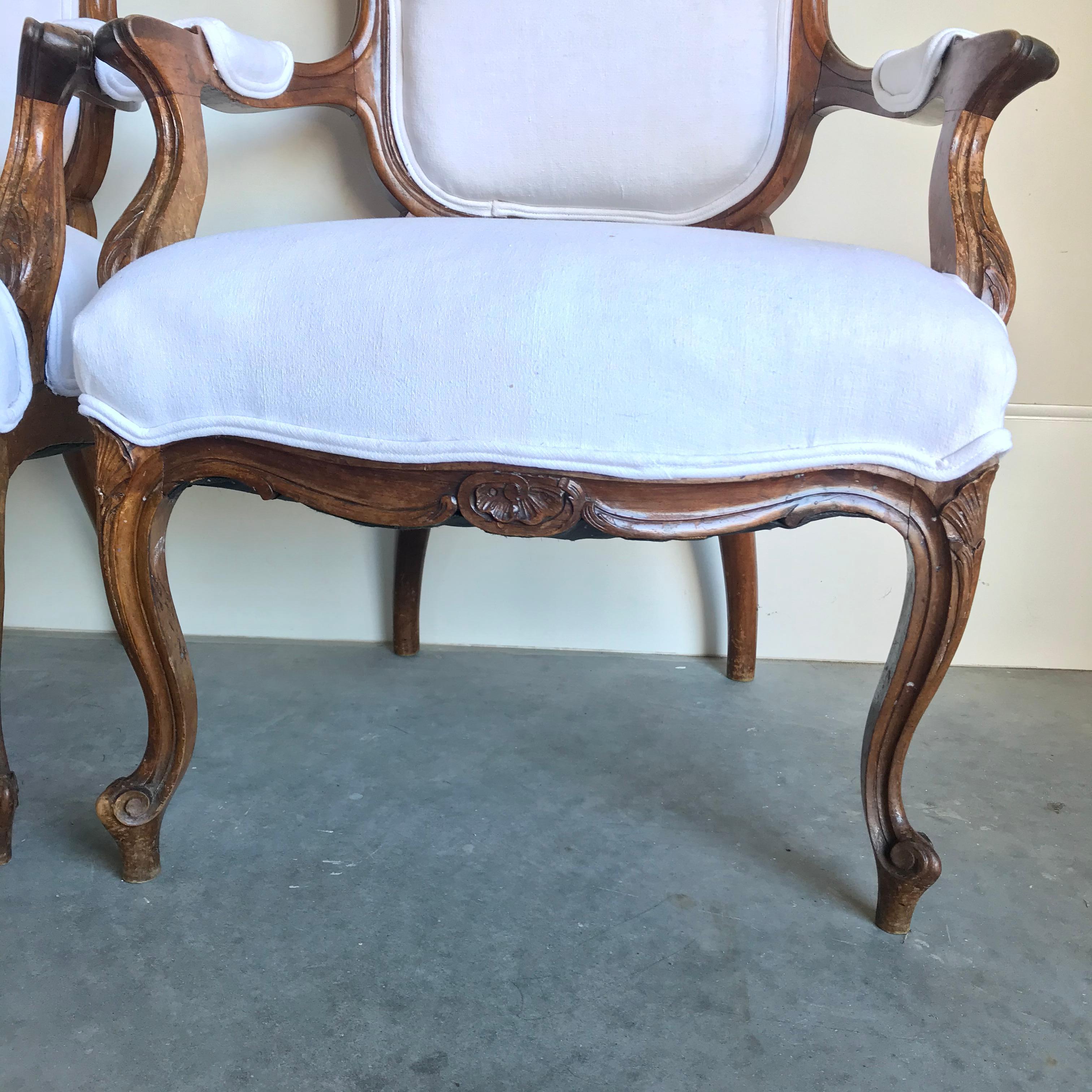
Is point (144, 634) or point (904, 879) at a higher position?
point (144, 634)

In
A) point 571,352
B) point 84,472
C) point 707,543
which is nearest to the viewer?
point 571,352

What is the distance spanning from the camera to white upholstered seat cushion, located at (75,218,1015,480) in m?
0.60

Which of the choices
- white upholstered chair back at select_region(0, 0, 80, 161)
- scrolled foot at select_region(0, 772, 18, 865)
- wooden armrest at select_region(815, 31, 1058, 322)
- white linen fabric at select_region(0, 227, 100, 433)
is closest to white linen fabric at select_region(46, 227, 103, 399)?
white linen fabric at select_region(0, 227, 100, 433)

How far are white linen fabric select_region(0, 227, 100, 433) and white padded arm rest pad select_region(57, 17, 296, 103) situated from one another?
14cm

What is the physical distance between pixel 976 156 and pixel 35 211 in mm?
765

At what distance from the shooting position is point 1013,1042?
0.64 metres

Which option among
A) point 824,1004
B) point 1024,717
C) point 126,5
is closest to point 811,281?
point 824,1004

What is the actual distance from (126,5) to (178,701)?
1.03 m

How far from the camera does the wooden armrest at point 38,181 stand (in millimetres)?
763

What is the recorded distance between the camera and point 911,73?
784 mm

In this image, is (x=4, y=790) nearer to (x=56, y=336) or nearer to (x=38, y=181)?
(x=56, y=336)

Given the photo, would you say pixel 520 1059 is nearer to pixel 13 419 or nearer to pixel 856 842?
pixel 856 842

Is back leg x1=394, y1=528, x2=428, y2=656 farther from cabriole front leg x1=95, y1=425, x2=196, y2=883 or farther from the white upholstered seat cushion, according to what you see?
the white upholstered seat cushion

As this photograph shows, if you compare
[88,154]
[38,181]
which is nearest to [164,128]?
[38,181]
